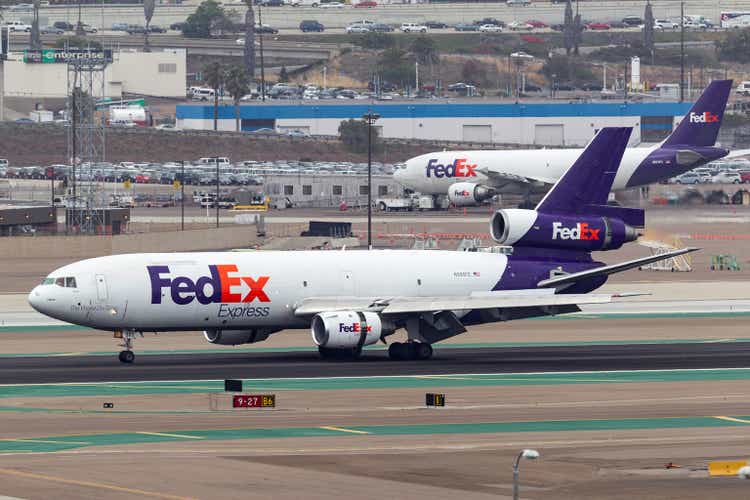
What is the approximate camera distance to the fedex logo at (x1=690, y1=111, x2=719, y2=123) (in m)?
135

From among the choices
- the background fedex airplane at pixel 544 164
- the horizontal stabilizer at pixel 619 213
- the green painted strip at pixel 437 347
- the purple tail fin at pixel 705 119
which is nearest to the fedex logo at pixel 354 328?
the green painted strip at pixel 437 347

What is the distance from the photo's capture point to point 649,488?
32875mm

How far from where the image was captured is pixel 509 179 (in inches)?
5733

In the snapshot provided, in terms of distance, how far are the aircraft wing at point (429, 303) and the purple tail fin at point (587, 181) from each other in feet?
14.4

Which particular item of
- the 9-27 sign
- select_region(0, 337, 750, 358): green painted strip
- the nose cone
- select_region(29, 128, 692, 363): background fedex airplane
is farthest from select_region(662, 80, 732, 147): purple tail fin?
the 9-27 sign

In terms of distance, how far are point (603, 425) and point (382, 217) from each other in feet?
349

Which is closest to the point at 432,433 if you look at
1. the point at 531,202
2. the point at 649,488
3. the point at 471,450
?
the point at 471,450

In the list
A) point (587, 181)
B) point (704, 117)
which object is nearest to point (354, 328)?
point (587, 181)

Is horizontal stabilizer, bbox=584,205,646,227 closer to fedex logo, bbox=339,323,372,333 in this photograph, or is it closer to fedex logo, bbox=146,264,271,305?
fedex logo, bbox=339,323,372,333

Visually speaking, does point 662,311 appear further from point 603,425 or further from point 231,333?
point 603,425

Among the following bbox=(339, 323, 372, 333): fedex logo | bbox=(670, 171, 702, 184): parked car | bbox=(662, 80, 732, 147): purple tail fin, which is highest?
bbox=(662, 80, 732, 147): purple tail fin

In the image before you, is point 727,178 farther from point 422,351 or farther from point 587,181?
point 422,351

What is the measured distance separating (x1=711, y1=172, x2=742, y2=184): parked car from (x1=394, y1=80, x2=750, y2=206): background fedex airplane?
33.6ft

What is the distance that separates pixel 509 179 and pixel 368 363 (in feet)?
290
